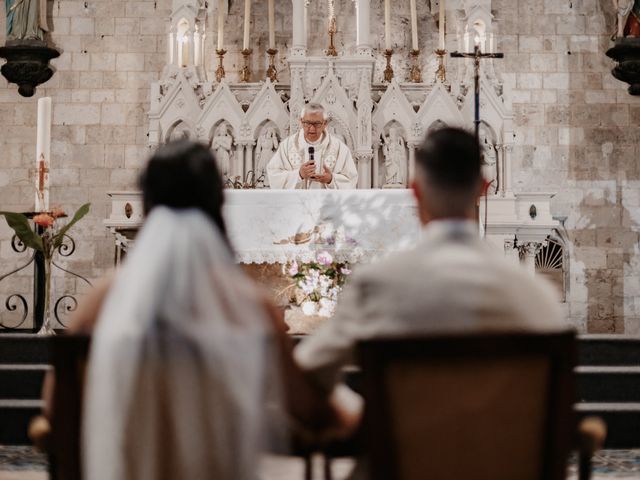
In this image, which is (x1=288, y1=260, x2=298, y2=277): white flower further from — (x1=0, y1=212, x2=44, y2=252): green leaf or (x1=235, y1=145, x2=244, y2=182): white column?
(x1=235, y1=145, x2=244, y2=182): white column

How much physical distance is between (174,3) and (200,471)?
7951 mm

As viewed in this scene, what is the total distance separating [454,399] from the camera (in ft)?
5.98

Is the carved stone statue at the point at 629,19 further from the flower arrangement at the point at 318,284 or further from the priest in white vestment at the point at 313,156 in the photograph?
the flower arrangement at the point at 318,284

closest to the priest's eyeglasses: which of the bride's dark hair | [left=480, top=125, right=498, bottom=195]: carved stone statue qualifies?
[left=480, top=125, right=498, bottom=195]: carved stone statue

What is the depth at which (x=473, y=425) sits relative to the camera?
183cm

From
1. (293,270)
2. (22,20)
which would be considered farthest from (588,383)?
(22,20)

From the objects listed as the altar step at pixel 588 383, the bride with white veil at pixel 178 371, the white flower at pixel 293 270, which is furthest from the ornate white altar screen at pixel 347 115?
the bride with white veil at pixel 178 371

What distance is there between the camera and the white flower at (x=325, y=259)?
602 cm

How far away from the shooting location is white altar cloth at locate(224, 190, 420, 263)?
20.9 feet

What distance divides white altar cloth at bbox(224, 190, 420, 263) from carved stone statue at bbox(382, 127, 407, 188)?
2089 mm

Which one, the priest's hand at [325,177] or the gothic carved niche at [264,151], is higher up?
the gothic carved niche at [264,151]

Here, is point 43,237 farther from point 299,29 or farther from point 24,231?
point 299,29

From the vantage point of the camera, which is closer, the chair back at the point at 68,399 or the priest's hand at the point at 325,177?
the chair back at the point at 68,399

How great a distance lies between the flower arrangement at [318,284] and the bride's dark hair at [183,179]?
3.93 m
